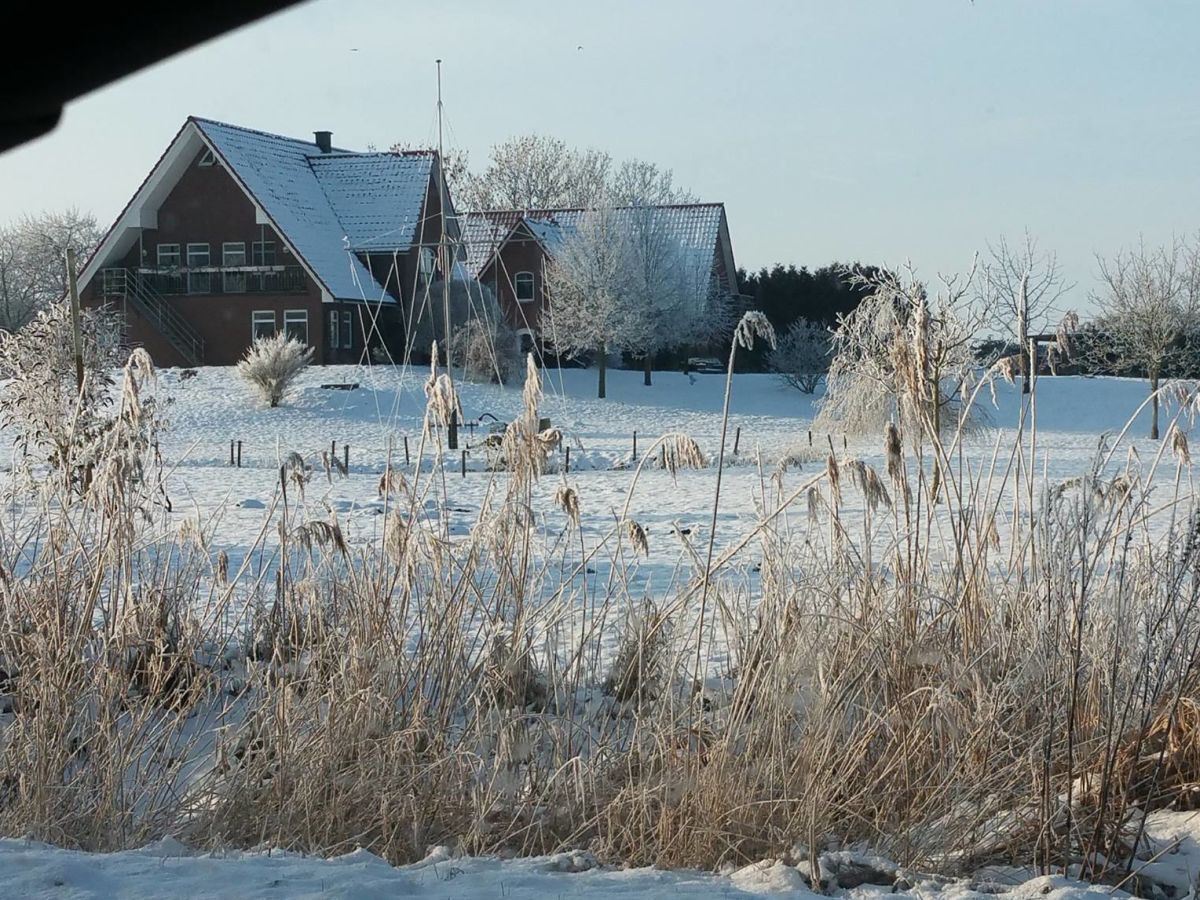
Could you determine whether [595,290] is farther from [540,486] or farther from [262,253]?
[540,486]

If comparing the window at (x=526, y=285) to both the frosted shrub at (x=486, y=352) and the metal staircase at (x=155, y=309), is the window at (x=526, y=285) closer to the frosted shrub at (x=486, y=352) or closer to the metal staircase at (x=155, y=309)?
the frosted shrub at (x=486, y=352)

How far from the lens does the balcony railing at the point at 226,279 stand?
40.5 metres

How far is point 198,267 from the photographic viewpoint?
41062mm

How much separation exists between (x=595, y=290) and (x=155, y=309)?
13.8 m

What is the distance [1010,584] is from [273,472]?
17199 millimetres

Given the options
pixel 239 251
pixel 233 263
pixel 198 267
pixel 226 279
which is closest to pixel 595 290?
pixel 239 251

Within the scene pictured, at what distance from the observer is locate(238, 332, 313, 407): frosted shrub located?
34000 millimetres

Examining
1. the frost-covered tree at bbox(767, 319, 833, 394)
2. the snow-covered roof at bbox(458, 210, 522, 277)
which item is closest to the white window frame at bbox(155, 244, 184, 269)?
the snow-covered roof at bbox(458, 210, 522, 277)

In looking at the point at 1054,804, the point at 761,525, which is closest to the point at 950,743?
the point at 1054,804

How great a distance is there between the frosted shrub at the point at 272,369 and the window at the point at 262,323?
6395 millimetres

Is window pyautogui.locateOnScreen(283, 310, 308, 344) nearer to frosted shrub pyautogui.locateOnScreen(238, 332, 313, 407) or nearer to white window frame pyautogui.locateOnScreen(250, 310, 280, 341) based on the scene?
white window frame pyautogui.locateOnScreen(250, 310, 280, 341)

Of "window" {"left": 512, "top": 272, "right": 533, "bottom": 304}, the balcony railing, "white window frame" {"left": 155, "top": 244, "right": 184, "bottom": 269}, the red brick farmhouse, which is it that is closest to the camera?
the red brick farmhouse

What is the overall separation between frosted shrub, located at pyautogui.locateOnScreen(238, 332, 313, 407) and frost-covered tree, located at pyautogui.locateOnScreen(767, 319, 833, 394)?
1531cm

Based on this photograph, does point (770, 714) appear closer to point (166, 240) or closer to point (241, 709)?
point (241, 709)
